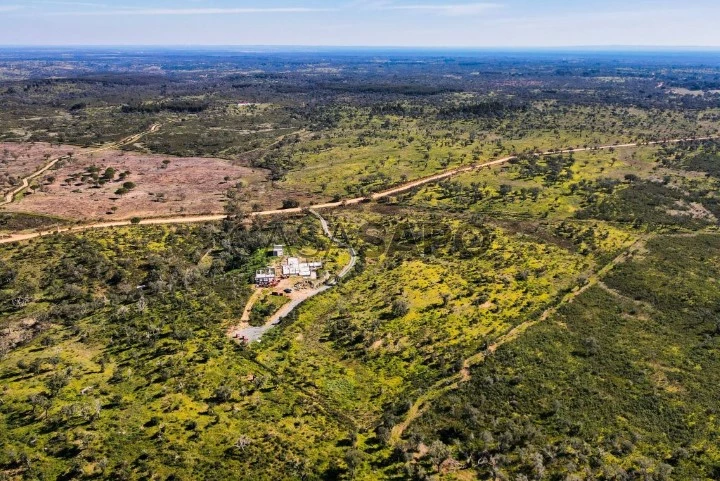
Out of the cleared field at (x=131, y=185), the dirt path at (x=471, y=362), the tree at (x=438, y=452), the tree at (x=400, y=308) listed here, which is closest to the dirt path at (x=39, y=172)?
the cleared field at (x=131, y=185)

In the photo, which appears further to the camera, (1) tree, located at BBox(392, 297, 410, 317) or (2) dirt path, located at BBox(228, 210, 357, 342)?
(1) tree, located at BBox(392, 297, 410, 317)

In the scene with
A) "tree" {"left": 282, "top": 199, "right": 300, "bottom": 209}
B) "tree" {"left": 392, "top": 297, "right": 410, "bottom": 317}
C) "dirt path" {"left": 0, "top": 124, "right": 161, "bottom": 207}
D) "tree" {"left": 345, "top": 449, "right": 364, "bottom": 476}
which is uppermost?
"dirt path" {"left": 0, "top": 124, "right": 161, "bottom": 207}

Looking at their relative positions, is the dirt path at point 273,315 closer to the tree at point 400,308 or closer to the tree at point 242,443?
the tree at point 400,308

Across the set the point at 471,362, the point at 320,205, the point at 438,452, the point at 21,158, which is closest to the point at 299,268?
the point at 471,362

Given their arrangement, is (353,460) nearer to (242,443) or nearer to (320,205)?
(242,443)

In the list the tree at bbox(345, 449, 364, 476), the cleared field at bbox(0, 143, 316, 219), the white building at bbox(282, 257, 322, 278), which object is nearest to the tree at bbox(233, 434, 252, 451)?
the tree at bbox(345, 449, 364, 476)

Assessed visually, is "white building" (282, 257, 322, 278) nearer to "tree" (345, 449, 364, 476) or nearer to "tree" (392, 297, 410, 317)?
"tree" (392, 297, 410, 317)
